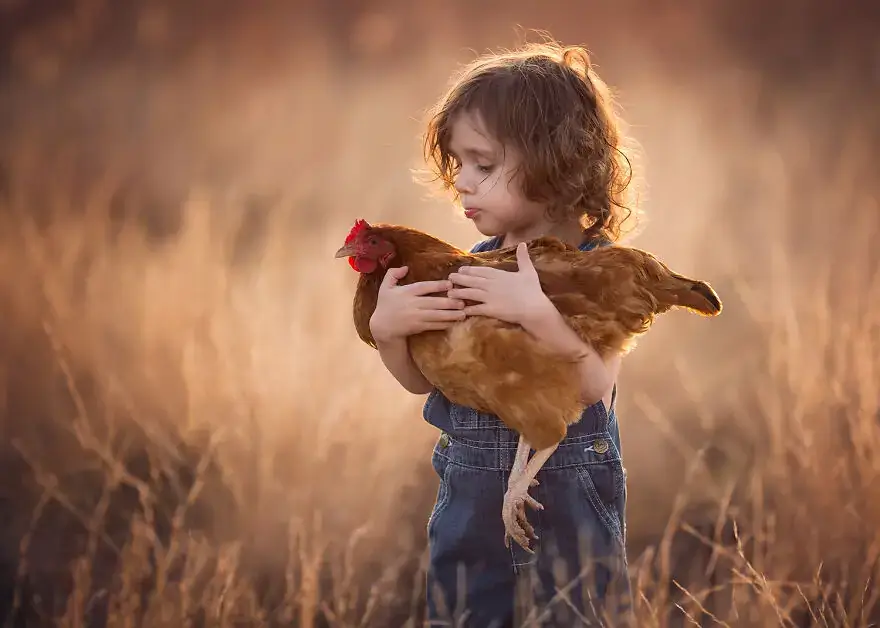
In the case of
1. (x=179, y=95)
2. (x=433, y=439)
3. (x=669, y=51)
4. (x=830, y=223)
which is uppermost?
(x=669, y=51)

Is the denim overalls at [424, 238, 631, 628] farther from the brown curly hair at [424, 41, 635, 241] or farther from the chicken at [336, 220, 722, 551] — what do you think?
the brown curly hair at [424, 41, 635, 241]

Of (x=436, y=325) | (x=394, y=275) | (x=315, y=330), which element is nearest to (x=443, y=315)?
(x=436, y=325)

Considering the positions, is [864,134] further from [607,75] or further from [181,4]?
[181,4]

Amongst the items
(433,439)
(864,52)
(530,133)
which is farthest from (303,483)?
(864,52)

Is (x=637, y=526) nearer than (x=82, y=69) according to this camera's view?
Yes

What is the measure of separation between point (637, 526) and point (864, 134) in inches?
98.0

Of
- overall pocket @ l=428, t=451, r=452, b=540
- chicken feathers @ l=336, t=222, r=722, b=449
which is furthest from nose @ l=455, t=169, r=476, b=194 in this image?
overall pocket @ l=428, t=451, r=452, b=540

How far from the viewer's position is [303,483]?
2.33 meters

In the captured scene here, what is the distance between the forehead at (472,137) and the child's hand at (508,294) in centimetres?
26

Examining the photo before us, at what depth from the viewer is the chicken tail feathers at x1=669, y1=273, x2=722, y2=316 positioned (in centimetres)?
142

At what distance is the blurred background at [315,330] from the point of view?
2.12 meters

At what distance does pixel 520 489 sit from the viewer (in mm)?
1397

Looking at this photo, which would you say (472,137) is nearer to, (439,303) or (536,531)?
(439,303)

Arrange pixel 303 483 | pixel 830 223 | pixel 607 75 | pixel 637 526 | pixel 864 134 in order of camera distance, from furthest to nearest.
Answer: pixel 607 75, pixel 864 134, pixel 830 223, pixel 637 526, pixel 303 483
